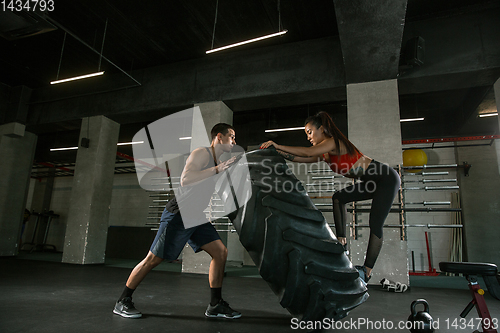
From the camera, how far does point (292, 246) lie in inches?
42.7

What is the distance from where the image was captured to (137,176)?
39.9 feet

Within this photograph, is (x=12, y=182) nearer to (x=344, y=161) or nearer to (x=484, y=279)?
(x=344, y=161)

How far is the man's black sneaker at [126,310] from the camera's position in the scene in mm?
1948

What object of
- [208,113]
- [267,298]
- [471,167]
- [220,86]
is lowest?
[267,298]

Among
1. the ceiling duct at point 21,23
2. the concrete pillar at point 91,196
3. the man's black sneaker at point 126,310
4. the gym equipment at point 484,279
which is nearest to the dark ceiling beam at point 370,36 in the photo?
the gym equipment at point 484,279

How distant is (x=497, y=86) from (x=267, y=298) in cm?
A: 451

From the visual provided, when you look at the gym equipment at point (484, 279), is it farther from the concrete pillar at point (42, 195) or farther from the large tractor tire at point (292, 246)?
the concrete pillar at point (42, 195)

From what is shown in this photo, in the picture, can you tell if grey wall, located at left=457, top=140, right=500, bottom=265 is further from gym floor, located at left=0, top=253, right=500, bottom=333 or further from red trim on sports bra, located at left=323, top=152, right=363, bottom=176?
red trim on sports bra, located at left=323, top=152, right=363, bottom=176

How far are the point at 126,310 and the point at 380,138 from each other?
3866mm

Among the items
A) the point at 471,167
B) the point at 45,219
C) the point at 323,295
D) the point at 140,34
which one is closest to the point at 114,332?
the point at 323,295

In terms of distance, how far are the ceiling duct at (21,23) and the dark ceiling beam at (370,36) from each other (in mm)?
3570

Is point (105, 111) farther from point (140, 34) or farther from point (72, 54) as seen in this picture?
point (140, 34)

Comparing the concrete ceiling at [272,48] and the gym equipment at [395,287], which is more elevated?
the concrete ceiling at [272,48]

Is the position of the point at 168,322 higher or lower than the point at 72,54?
lower
